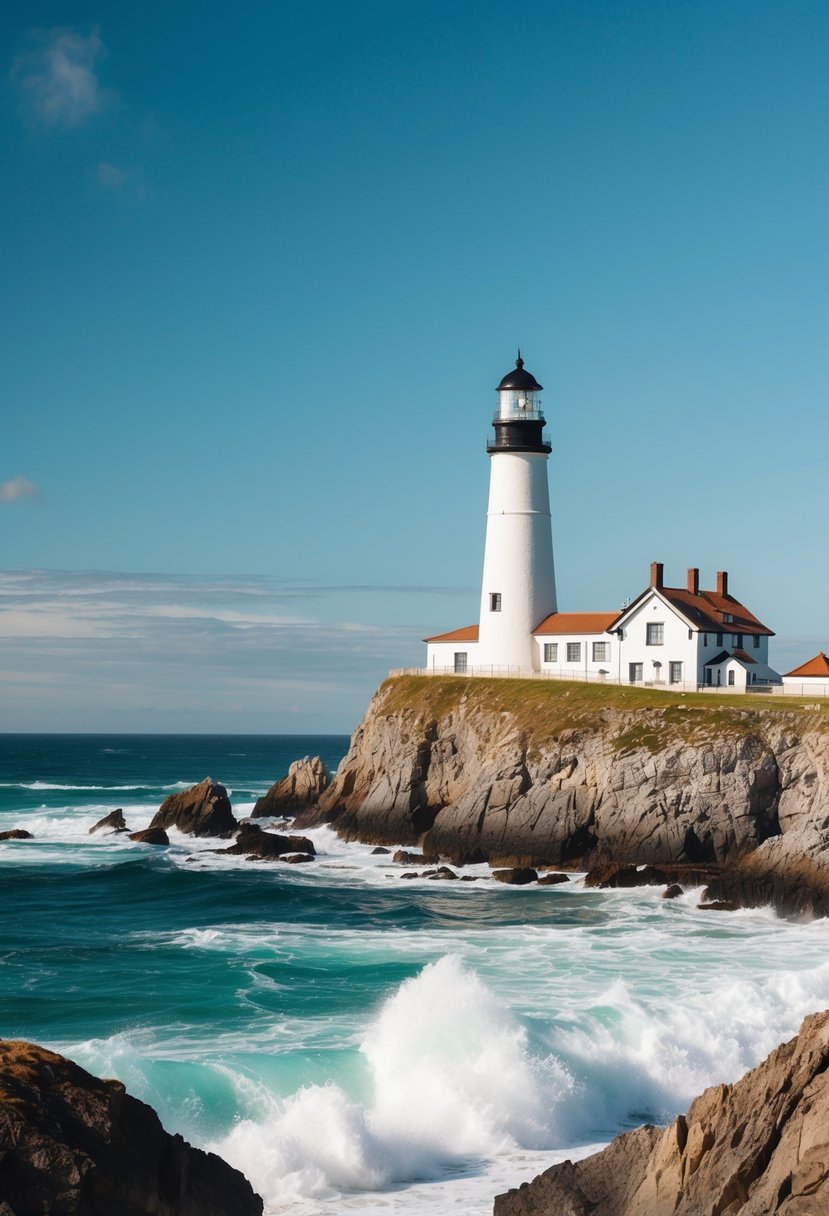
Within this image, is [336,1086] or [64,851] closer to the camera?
[336,1086]

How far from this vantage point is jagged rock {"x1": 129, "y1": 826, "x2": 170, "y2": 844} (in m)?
47.4

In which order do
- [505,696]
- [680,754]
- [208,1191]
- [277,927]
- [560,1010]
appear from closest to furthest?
[208,1191], [560,1010], [277,927], [680,754], [505,696]

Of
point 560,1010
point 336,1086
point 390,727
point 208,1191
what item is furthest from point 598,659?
point 208,1191

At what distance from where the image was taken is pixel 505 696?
46438 mm

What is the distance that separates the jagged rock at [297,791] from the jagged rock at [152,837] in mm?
5538

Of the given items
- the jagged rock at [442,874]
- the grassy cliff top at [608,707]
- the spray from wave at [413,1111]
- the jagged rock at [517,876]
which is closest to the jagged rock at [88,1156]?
the spray from wave at [413,1111]

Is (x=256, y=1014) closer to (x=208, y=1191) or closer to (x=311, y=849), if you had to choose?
(x=208, y=1191)

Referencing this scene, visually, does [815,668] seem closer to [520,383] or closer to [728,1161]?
[520,383]

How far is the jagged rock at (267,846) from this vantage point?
141ft

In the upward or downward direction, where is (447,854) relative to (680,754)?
downward

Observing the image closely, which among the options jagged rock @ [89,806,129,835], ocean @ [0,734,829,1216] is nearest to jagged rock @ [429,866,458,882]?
ocean @ [0,734,829,1216]

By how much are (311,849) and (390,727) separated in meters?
6.18

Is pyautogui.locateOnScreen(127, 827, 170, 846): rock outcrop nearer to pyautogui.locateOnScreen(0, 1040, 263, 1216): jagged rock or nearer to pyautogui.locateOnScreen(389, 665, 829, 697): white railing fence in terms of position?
pyautogui.locateOnScreen(389, 665, 829, 697): white railing fence

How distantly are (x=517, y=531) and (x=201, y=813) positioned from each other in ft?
52.3
